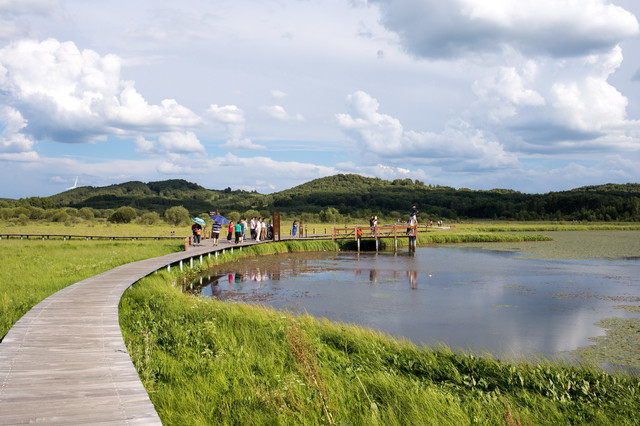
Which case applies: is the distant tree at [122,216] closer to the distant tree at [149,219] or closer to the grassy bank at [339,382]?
the distant tree at [149,219]

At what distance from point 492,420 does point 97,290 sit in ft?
33.6

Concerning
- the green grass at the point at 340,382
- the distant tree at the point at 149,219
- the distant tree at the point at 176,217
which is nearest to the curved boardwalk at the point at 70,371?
the green grass at the point at 340,382

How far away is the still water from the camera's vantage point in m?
11.9

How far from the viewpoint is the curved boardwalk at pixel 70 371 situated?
16.4ft

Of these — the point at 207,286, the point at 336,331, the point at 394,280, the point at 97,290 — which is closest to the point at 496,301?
the point at 394,280

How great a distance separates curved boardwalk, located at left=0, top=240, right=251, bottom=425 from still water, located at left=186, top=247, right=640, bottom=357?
6.38m

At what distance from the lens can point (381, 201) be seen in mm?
121750

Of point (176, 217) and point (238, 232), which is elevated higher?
point (176, 217)

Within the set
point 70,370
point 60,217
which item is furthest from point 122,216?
point 70,370

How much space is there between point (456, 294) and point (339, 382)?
11.4 m

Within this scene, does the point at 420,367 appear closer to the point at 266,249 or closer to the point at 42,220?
the point at 266,249

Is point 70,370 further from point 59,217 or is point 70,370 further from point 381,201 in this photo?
point 381,201

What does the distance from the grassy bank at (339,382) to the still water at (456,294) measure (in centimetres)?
230

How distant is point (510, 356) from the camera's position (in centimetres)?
973
